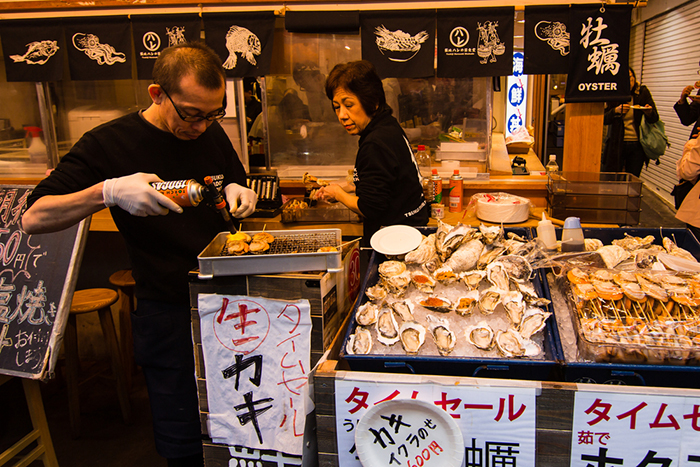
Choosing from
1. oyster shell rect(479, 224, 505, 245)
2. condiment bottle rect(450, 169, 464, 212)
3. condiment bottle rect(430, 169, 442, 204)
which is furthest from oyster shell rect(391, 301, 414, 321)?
condiment bottle rect(450, 169, 464, 212)

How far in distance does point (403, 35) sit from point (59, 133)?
11.6 ft

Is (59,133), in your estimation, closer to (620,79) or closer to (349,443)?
(349,443)

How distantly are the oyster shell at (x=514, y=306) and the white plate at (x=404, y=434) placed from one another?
44 centimetres

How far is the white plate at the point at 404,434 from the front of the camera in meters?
1.34

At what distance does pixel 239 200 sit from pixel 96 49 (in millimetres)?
3104

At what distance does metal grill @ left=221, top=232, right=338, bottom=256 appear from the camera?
1729mm

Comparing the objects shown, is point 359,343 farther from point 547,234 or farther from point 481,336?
point 547,234

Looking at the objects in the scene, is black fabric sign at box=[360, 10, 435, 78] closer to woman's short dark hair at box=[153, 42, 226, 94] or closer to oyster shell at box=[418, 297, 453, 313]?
woman's short dark hair at box=[153, 42, 226, 94]

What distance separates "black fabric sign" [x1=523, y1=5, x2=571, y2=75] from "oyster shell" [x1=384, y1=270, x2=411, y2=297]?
107 inches

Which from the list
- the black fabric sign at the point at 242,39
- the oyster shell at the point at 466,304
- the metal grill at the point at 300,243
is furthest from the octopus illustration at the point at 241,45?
the oyster shell at the point at 466,304

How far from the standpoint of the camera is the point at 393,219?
2697 mm

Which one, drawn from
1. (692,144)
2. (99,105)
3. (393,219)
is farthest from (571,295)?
(99,105)

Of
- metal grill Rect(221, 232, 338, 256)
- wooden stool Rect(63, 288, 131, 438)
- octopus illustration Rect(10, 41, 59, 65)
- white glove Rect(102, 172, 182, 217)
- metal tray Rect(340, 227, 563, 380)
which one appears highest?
octopus illustration Rect(10, 41, 59, 65)

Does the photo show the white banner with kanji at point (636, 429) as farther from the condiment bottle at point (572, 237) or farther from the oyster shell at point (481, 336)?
the condiment bottle at point (572, 237)
